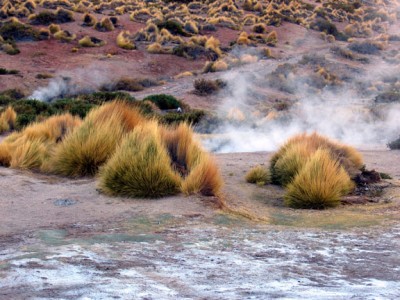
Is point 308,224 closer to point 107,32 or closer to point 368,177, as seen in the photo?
point 368,177

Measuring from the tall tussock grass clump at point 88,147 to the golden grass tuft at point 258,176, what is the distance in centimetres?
223

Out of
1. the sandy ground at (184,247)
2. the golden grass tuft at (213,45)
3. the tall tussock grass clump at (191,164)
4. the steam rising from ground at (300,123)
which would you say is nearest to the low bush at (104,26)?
the golden grass tuft at (213,45)

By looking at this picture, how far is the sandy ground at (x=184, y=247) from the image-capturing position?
4.98 metres

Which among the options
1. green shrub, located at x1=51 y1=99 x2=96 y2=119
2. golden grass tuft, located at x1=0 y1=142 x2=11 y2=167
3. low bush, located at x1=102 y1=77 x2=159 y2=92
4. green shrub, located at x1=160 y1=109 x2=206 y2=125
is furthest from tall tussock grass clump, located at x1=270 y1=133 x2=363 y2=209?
low bush, located at x1=102 y1=77 x2=159 y2=92

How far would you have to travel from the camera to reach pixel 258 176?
11469mm

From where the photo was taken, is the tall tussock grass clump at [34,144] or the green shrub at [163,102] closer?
the tall tussock grass clump at [34,144]

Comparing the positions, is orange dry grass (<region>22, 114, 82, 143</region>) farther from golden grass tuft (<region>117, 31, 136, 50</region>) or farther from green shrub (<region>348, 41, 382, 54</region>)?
green shrub (<region>348, 41, 382, 54</region>)

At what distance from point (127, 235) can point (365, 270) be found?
247cm

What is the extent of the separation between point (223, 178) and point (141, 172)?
2540mm

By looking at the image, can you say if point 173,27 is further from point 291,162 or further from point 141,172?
point 141,172

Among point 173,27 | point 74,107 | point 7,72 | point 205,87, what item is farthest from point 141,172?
point 173,27

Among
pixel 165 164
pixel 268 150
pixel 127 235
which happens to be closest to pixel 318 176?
pixel 165 164

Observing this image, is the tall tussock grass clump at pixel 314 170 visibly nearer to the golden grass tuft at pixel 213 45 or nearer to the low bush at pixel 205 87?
the low bush at pixel 205 87

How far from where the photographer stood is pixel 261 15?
54625 mm
